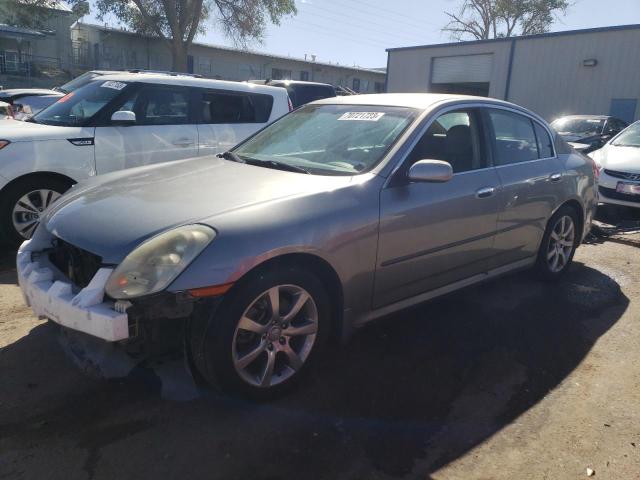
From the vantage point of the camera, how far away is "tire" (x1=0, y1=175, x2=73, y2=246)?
15.1 feet

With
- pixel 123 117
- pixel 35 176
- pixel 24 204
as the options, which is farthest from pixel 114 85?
pixel 24 204

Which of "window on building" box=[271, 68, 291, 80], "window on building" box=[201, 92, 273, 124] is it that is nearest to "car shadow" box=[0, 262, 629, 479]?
"window on building" box=[201, 92, 273, 124]

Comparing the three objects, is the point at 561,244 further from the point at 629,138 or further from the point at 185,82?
the point at 629,138

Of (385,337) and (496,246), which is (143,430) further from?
(496,246)

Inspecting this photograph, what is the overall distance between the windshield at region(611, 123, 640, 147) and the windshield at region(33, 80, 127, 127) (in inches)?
296

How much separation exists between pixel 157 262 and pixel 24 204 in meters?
3.08

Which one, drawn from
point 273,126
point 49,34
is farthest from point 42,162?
point 49,34

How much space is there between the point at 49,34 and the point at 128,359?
115 ft

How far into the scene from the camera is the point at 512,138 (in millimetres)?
4094

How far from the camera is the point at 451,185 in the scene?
11.1 ft

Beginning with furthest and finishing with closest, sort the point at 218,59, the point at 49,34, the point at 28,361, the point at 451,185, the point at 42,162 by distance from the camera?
the point at 218,59 < the point at 49,34 < the point at 42,162 < the point at 451,185 < the point at 28,361

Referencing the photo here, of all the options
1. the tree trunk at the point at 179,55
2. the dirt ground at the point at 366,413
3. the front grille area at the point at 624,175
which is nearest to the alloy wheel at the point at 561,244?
the dirt ground at the point at 366,413

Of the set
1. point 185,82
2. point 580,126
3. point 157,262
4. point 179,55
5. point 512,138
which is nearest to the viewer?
point 157,262

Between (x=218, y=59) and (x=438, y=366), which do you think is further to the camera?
(x=218, y=59)
